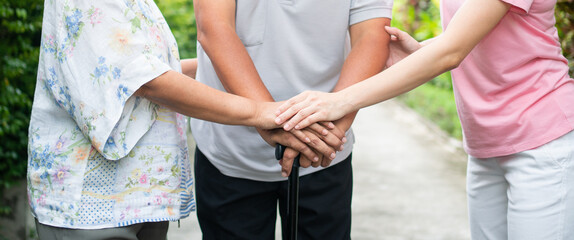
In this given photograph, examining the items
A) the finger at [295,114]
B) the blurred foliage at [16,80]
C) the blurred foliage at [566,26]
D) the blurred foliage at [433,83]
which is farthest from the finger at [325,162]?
the blurred foliage at [433,83]

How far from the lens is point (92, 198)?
1.91m

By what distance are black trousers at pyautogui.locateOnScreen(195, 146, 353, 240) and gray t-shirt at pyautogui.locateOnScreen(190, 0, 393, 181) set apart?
4 cm

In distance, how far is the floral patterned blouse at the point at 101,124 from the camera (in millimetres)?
1834

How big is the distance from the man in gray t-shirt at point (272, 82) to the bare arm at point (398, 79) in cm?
7

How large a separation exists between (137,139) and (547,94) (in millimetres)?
1302

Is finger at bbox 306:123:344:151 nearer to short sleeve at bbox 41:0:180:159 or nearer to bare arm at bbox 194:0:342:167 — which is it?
bare arm at bbox 194:0:342:167

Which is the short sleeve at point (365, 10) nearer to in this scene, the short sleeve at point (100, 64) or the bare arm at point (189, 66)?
the bare arm at point (189, 66)

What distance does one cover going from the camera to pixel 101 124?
1844 mm

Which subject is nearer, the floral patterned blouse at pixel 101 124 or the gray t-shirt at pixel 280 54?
the floral patterned blouse at pixel 101 124

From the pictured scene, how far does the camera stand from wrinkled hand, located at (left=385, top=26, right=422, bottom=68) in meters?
2.44

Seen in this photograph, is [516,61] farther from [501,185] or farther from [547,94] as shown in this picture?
[501,185]

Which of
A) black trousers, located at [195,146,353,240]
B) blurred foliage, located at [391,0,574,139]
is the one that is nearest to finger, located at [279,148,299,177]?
black trousers, located at [195,146,353,240]

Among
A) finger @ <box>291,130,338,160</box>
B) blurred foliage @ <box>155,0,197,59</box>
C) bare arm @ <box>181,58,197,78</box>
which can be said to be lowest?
blurred foliage @ <box>155,0,197,59</box>

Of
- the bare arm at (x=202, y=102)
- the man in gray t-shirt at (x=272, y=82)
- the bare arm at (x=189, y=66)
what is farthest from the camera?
the bare arm at (x=189, y=66)
